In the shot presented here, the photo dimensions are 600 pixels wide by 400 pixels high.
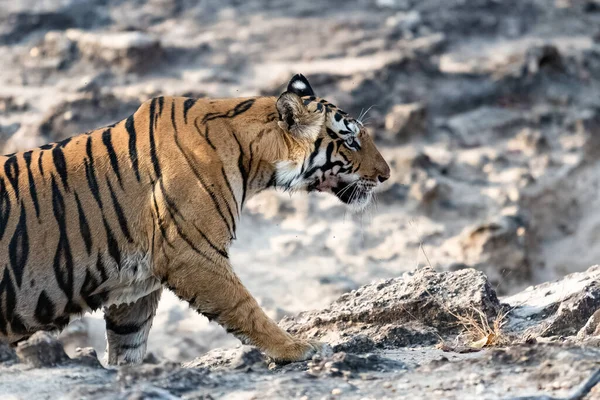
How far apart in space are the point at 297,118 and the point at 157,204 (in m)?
0.75

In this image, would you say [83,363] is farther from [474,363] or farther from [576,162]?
[576,162]

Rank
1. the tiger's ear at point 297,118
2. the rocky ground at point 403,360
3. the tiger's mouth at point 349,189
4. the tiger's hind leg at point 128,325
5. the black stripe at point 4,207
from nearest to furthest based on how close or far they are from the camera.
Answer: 1. the rocky ground at point 403,360
2. the black stripe at point 4,207
3. the tiger's ear at point 297,118
4. the tiger's mouth at point 349,189
5. the tiger's hind leg at point 128,325

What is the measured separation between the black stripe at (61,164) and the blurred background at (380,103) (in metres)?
2.85

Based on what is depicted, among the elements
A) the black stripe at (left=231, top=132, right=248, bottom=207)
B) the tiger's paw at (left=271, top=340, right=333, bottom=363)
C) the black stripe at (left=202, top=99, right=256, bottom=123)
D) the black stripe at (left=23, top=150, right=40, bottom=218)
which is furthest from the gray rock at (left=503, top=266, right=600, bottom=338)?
the black stripe at (left=23, top=150, right=40, bottom=218)

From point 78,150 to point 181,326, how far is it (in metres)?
3.16

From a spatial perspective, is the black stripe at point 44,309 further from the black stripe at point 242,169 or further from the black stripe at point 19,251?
the black stripe at point 242,169

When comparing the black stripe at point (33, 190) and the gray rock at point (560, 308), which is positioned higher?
the black stripe at point (33, 190)

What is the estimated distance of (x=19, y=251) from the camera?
15.1ft

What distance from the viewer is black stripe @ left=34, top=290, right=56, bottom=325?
4.64 meters

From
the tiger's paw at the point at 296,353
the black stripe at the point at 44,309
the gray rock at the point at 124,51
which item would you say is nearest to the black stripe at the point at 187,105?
the black stripe at the point at 44,309

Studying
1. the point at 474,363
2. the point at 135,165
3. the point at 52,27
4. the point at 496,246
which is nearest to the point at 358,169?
the point at 135,165

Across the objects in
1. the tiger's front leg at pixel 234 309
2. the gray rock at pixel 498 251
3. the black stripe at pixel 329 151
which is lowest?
the gray rock at pixel 498 251

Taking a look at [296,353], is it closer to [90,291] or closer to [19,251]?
[90,291]

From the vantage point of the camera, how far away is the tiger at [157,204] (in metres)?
4.52
